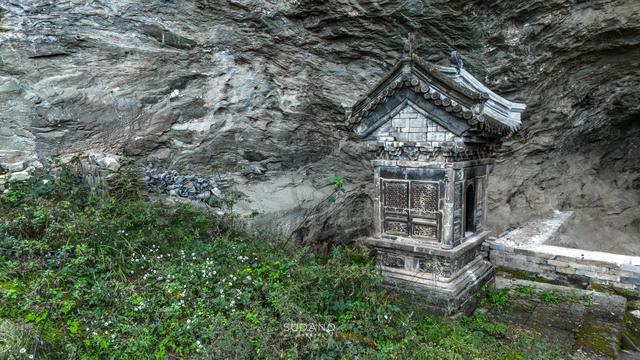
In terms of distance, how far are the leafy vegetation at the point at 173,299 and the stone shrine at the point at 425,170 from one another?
632 millimetres

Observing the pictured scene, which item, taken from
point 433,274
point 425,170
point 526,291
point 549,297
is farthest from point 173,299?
point 549,297

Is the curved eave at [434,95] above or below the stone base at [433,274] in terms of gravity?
above

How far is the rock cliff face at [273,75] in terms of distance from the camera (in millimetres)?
9000

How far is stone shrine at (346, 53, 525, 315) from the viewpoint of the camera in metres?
6.28

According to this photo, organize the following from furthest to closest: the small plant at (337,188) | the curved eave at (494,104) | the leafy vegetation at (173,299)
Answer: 1. the small plant at (337,188)
2. the curved eave at (494,104)
3. the leafy vegetation at (173,299)

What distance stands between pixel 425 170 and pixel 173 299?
15.2ft

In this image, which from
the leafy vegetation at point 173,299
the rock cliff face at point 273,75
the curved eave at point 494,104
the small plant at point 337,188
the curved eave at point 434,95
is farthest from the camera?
the rock cliff face at point 273,75

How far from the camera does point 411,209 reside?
6.89 m

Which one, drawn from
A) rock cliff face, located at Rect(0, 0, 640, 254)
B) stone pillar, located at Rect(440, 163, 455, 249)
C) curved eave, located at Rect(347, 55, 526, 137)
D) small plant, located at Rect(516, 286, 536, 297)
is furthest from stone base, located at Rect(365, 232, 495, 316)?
rock cliff face, located at Rect(0, 0, 640, 254)

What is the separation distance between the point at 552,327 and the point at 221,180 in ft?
26.8

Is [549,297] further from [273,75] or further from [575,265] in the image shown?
[273,75]

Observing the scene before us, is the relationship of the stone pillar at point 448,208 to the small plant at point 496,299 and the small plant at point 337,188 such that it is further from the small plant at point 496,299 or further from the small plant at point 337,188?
the small plant at point 337,188

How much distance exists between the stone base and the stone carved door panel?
26 cm

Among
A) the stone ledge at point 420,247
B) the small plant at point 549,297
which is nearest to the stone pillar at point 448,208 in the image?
the stone ledge at point 420,247
